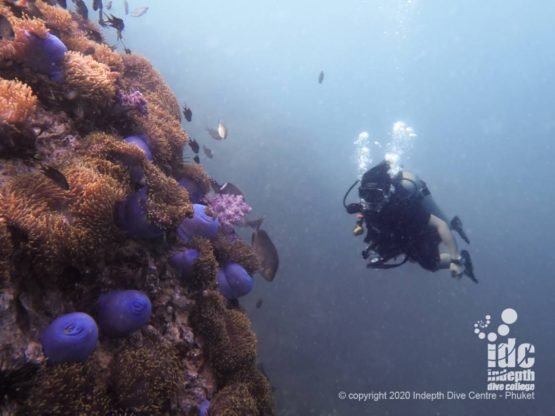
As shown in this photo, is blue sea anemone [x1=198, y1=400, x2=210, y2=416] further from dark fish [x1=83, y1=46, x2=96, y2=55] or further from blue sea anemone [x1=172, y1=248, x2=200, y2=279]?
dark fish [x1=83, y1=46, x2=96, y2=55]

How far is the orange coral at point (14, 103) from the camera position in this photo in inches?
90.9

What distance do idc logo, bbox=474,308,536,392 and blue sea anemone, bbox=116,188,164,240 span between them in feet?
27.4

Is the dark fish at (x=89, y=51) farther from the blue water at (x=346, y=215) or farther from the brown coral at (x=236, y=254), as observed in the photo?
the blue water at (x=346, y=215)

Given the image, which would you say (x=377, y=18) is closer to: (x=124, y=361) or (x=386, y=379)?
(x=386, y=379)

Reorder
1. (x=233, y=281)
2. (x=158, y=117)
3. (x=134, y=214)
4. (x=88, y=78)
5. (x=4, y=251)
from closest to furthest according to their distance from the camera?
(x=4, y=251)
(x=134, y=214)
(x=88, y=78)
(x=233, y=281)
(x=158, y=117)

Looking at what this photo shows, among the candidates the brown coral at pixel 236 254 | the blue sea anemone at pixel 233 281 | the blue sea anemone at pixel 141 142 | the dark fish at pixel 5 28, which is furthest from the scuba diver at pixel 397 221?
the dark fish at pixel 5 28

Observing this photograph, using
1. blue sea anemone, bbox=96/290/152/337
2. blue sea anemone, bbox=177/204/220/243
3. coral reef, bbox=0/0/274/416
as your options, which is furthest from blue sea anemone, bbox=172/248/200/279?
blue sea anemone, bbox=96/290/152/337

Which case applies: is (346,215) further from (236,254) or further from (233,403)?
(233,403)

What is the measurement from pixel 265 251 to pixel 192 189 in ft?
3.41

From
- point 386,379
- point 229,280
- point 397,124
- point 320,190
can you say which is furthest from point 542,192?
point 229,280

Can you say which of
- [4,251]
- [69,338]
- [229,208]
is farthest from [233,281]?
[4,251]

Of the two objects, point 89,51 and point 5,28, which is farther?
point 89,51

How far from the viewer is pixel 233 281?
3.93 meters

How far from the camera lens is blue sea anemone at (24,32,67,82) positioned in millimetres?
2723
